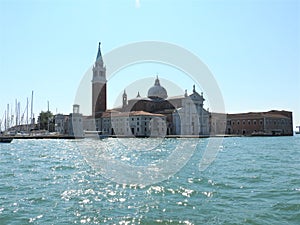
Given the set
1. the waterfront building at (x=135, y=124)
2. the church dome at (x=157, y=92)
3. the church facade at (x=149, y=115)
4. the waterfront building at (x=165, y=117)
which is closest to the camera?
the waterfront building at (x=135, y=124)

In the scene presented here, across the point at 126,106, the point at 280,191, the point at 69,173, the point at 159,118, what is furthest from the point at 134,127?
the point at 280,191

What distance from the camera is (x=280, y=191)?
7023 mm

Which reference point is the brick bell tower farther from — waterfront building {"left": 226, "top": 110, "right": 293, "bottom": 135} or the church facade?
waterfront building {"left": 226, "top": 110, "right": 293, "bottom": 135}

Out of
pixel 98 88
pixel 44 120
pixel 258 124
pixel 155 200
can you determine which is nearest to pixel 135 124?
pixel 98 88

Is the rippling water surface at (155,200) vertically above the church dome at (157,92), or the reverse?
the church dome at (157,92)

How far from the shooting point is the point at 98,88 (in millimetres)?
60344

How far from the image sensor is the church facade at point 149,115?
5559cm

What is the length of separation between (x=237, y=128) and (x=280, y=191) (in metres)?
63.3

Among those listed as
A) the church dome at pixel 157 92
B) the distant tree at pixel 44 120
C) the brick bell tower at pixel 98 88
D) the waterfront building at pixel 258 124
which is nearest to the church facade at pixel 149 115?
the brick bell tower at pixel 98 88

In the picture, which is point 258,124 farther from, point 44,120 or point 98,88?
point 44,120

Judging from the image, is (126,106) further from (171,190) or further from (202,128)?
(171,190)

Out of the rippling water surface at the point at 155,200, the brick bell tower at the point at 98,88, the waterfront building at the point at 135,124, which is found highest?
the brick bell tower at the point at 98,88

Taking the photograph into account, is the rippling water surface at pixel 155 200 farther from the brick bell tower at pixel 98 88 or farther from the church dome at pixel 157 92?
the church dome at pixel 157 92

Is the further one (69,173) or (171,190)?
(69,173)
